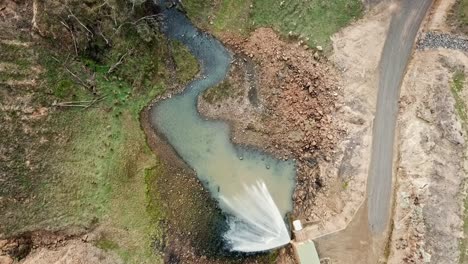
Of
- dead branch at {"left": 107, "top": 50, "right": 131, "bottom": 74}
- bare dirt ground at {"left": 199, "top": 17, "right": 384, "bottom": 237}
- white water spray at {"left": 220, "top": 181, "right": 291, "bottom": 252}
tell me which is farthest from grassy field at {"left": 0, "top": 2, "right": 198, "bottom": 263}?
white water spray at {"left": 220, "top": 181, "right": 291, "bottom": 252}

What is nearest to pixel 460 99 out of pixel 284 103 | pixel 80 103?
pixel 284 103

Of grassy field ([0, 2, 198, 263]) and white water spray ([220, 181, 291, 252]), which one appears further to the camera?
white water spray ([220, 181, 291, 252])

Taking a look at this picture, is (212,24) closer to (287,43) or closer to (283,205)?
(287,43)

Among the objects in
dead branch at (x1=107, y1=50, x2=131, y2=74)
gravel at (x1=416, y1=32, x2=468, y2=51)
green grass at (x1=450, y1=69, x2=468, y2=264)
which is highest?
gravel at (x1=416, y1=32, x2=468, y2=51)

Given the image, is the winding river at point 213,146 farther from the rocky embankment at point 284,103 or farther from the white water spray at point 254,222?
the rocky embankment at point 284,103

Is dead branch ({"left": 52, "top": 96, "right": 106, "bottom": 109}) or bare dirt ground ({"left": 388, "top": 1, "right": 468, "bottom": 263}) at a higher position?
bare dirt ground ({"left": 388, "top": 1, "right": 468, "bottom": 263})

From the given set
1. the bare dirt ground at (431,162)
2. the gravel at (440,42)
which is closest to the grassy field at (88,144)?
the bare dirt ground at (431,162)

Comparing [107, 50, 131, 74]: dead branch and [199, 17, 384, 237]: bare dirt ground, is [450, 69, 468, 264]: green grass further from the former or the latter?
[107, 50, 131, 74]: dead branch
